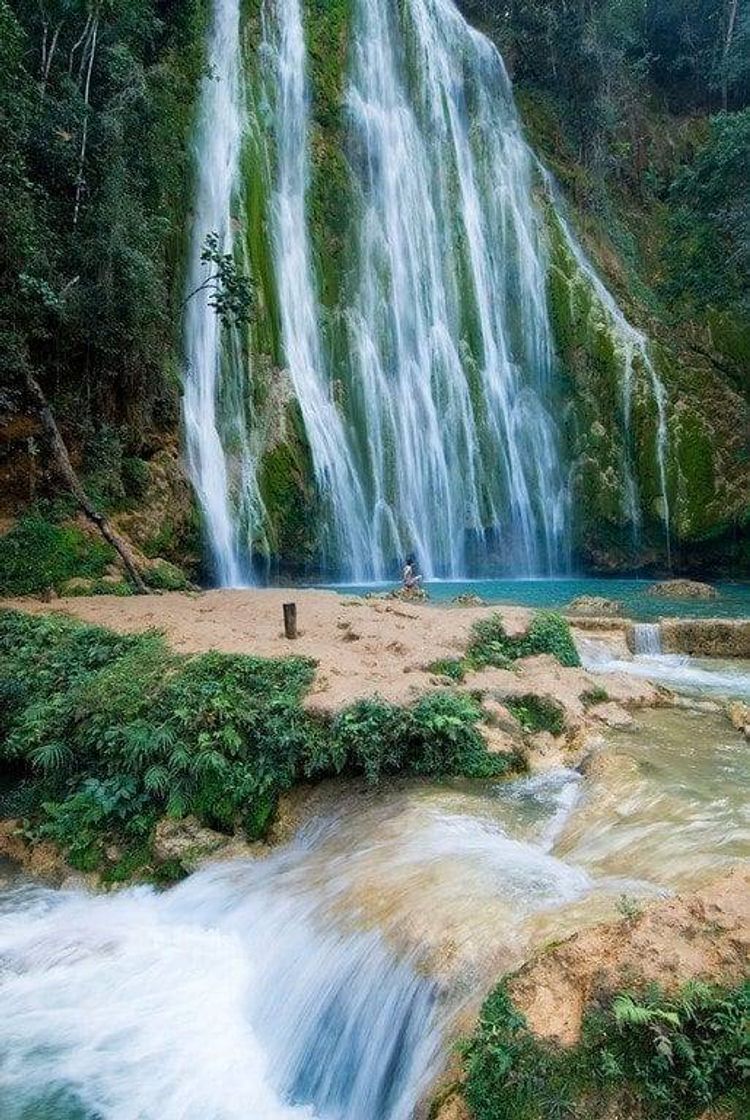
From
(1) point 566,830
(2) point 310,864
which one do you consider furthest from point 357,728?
(1) point 566,830

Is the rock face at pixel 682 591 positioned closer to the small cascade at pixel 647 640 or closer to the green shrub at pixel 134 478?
the small cascade at pixel 647 640

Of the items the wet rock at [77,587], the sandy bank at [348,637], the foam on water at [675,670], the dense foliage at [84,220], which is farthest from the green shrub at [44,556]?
the foam on water at [675,670]

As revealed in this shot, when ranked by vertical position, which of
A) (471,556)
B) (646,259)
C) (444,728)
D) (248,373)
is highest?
(646,259)

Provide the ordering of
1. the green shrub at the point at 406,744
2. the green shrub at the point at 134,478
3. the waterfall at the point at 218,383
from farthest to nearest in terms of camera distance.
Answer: the waterfall at the point at 218,383, the green shrub at the point at 134,478, the green shrub at the point at 406,744

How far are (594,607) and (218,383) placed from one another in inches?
390

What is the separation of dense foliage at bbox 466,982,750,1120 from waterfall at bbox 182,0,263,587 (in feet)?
46.2

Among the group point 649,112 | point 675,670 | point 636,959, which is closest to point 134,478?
point 675,670

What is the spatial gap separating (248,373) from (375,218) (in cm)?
743

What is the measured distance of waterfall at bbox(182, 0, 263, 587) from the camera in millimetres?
16844

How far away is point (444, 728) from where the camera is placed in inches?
231

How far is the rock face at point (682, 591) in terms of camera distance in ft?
54.7

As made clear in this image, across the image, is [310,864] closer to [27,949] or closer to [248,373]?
[27,949]

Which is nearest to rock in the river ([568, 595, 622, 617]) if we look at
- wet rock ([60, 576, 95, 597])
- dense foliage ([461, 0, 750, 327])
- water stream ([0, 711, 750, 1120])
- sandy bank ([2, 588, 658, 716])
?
sandy bank ([2, 588, 658, 716])

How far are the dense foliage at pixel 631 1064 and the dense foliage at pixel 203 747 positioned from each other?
2944 millimetres
